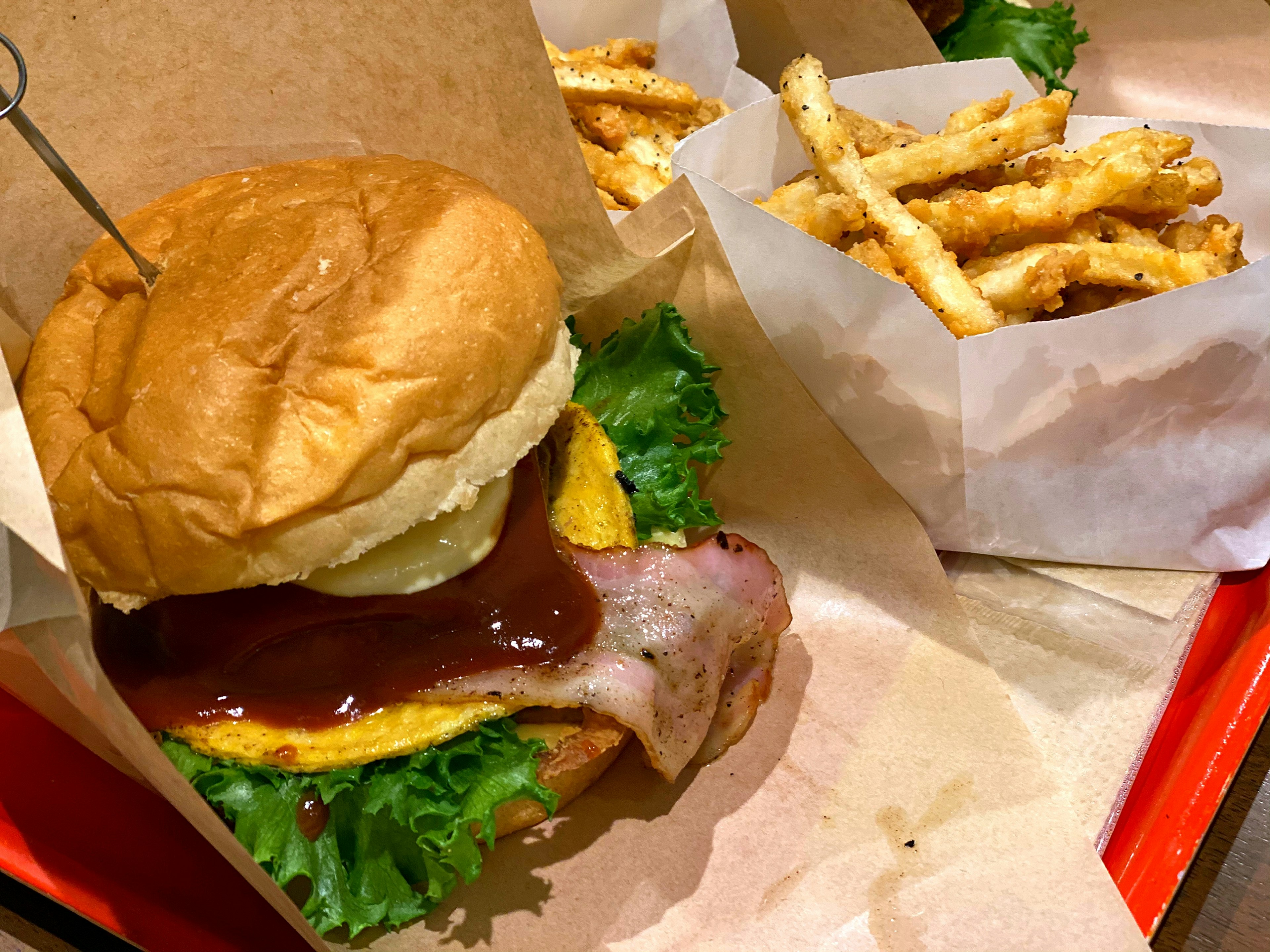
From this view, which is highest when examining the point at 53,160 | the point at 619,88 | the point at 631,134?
the point at 53,160

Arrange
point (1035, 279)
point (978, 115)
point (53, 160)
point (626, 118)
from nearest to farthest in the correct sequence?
point (53, 160) → point (1035, 279) → point (978, 115) → point (626, 118)

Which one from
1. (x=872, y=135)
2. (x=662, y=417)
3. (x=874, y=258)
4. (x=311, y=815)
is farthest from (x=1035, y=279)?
(x=311, y=815)

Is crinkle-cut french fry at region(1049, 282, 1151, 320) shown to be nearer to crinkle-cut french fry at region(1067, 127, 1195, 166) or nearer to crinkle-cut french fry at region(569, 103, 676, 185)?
crinkle-cut french fry at region(1067, 127, 1195, 166)

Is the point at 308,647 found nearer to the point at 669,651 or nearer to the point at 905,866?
the point at 669,651

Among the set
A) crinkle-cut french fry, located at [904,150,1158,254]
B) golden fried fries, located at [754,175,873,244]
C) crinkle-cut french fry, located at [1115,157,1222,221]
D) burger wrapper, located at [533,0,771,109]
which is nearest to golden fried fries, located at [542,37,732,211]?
burger wrapper, located at [533,0,771,109]

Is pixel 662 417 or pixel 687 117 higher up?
pixel 687 117

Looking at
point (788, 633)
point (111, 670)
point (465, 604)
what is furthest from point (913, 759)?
point (111, 670)
